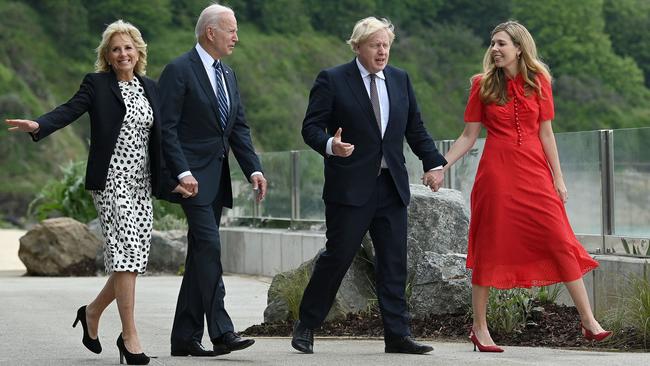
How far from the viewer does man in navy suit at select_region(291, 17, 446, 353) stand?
8.36 m

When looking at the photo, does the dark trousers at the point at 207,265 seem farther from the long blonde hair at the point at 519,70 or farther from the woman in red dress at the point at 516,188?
the long blonde hair at the point at 519,70

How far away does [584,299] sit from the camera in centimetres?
827

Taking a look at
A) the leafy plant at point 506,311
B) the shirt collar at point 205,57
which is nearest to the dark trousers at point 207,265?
the shirt collar at point 205,57

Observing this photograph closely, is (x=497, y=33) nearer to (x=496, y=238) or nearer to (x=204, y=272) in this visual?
(x=496, y=238)

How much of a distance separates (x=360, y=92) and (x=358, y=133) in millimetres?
224

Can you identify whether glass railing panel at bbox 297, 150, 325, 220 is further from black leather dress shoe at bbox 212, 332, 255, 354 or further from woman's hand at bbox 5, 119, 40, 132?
woman's hand at bbox 5, 119, 40, 132

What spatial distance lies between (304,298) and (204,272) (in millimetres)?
655

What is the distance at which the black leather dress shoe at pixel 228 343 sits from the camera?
820 cm

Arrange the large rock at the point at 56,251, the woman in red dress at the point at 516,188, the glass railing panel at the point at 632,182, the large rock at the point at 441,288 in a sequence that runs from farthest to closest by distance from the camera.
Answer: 1. the large rock at the point at 56,251
2. the glass railing panel at the point at 632,182
3. the large rock at the point at 441,288
4. the woman in red dress at the point at 516,188

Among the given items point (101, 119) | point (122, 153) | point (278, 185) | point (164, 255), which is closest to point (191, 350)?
point (122, 153)

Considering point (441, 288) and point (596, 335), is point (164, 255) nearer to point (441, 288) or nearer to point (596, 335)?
point (441, 288)

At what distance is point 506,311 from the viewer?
909cm

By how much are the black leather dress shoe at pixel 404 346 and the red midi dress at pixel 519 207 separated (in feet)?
1.50

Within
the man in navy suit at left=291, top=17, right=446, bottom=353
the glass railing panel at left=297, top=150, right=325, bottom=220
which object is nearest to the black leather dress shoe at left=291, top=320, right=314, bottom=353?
the man in navy suit at left=291, top=17, right=446, bottom=353
